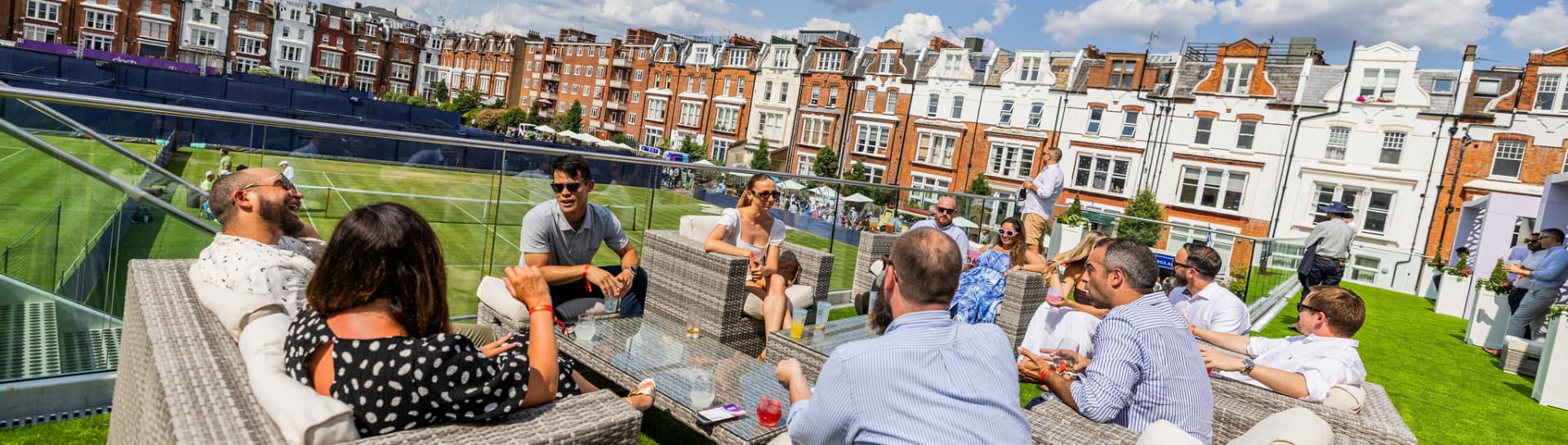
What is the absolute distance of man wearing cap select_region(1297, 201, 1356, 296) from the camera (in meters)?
9.81

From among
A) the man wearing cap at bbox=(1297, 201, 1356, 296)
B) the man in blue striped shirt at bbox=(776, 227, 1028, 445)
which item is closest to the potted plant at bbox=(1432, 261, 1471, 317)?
the man wearing cap at bbox=(1297, 201, 1356, 296)

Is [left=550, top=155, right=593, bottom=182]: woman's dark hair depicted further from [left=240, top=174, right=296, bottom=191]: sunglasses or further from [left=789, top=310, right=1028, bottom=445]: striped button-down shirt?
[left=789, top=310, right=1028, bottom=445]: striped button-down shirt

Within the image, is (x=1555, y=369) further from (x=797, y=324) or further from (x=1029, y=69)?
(x=1029, y=69)

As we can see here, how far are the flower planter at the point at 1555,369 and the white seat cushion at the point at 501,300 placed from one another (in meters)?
8.67

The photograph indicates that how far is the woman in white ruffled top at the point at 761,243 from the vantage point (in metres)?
5.19

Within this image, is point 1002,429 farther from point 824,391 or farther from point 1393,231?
point 1393,231

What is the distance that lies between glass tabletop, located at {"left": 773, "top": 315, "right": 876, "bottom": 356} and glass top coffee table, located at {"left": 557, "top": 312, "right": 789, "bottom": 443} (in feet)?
1.23

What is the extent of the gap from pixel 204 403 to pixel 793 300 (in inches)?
164

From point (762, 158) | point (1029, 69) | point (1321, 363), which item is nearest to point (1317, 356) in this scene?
point (1321, 363)

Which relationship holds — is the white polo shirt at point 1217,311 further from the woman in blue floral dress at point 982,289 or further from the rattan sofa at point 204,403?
the rattan sofa at point 204,403

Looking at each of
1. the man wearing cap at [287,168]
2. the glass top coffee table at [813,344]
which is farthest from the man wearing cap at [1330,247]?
the man wearing cap at [287,168]

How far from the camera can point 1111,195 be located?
112 feet

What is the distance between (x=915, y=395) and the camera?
6.17 ft

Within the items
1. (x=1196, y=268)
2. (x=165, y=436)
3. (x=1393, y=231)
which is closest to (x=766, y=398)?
(x=165, y=436)
